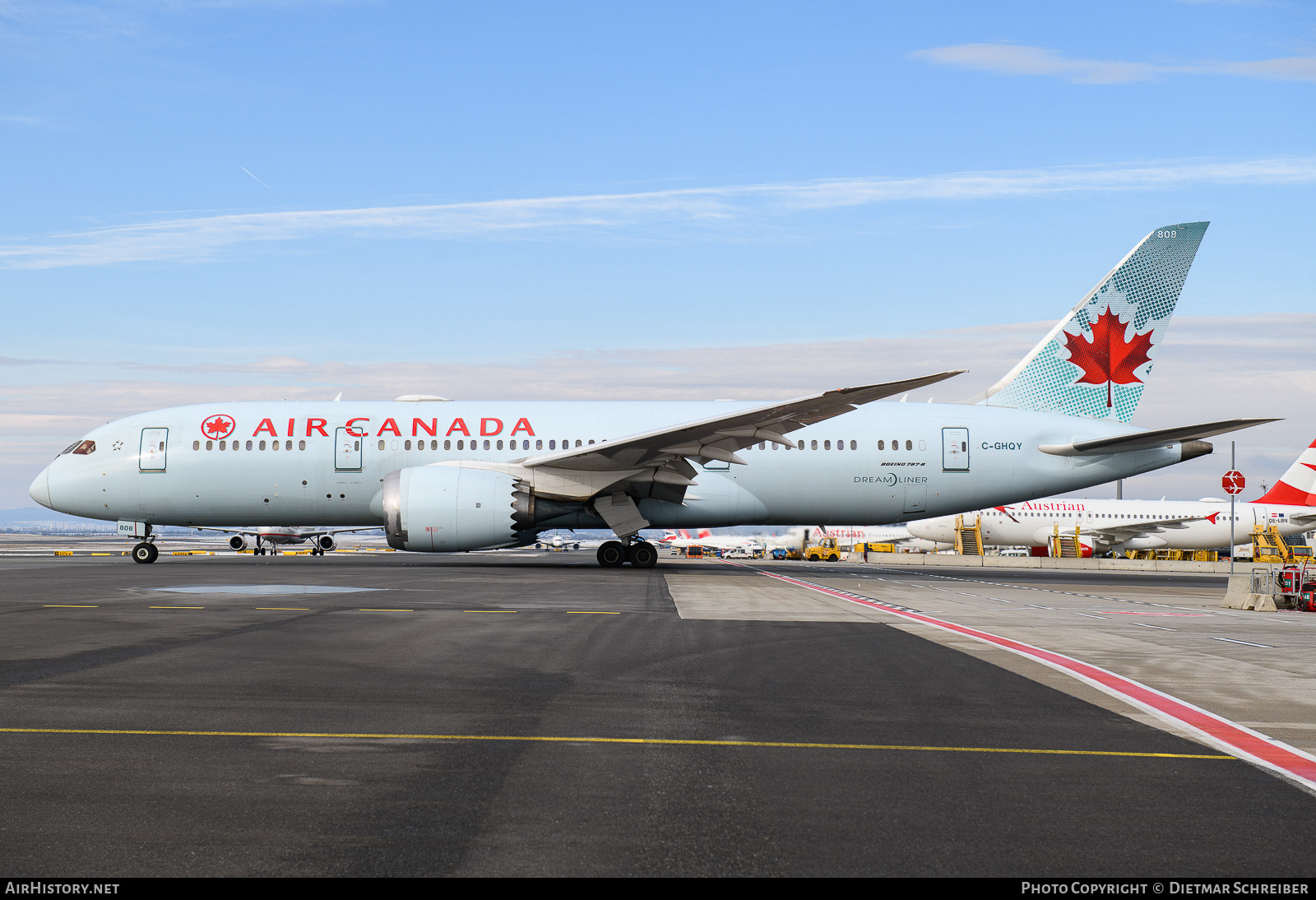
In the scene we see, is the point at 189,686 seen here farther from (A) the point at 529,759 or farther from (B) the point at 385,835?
(B) the point at 385,835

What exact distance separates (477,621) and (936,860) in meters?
8.93

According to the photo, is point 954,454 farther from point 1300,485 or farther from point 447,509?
point 1300,485

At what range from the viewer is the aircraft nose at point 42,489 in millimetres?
26984

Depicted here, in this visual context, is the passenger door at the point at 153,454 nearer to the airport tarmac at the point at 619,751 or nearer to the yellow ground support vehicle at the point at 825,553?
the airport tarmac at the point at 619,751

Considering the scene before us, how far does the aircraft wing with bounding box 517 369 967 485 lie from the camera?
68.3 ft

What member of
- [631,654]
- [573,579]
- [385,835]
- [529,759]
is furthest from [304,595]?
[385,835]

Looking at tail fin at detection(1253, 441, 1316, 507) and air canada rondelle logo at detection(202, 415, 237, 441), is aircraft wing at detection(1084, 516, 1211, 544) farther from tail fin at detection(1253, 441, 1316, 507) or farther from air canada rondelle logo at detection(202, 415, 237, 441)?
air canada rondelle logo at detection(202, 415, 237, 441)

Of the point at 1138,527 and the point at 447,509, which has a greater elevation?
the point at 447,509

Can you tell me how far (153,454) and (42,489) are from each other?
389 cm

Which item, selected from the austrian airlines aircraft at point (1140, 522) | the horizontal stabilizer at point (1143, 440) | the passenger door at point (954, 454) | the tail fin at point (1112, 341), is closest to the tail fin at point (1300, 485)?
the austrian airlines aircraft at point (1140, 522)

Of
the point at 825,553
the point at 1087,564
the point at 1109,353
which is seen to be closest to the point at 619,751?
the point at 1109,353

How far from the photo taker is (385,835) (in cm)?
392

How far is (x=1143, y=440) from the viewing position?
2502 centimetres

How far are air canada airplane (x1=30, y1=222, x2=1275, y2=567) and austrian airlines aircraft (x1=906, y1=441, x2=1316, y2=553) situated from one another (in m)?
26.3
